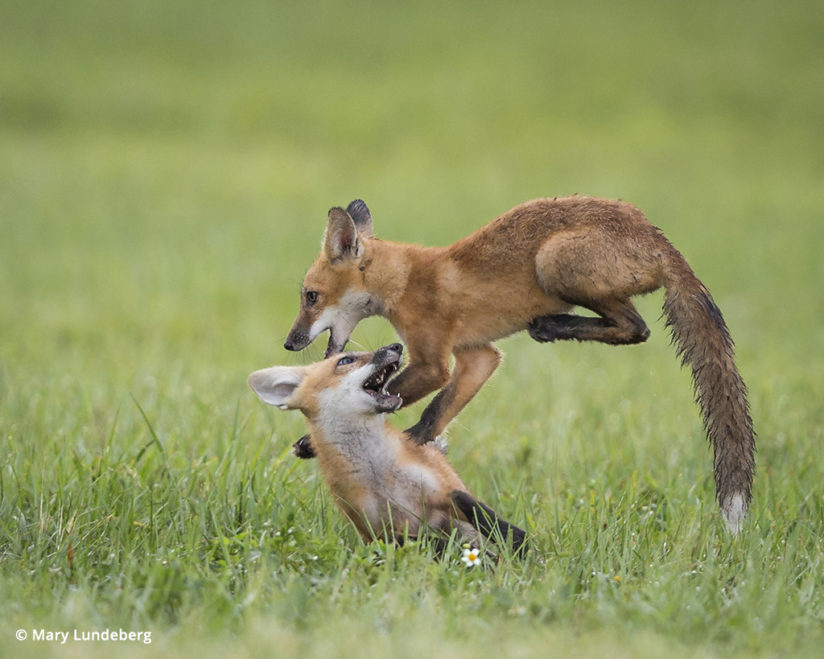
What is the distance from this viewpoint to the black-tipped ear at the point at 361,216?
6.01 meters

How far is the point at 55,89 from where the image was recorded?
33.0m

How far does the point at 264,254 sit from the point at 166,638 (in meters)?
14.4

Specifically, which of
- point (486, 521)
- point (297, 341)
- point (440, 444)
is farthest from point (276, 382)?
point (486, 521)

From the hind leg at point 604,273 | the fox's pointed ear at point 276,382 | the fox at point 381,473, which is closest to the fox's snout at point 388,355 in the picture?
Result: the fox at point 381,473

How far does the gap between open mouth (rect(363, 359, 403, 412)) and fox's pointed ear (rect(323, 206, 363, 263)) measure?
0.66 m

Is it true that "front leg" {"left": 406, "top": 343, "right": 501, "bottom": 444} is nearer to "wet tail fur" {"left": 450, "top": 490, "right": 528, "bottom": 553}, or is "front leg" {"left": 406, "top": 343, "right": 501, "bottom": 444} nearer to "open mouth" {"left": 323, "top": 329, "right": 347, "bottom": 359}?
"wet tail fur" {"left": 450, "top": 490, "right": 528, "bottom": 553}

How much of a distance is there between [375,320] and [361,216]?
7.86 m

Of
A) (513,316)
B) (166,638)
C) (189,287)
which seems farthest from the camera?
(189,287)

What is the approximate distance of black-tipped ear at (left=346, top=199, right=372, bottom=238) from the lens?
6.01 meters

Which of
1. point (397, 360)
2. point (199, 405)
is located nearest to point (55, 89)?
point (199, 405)

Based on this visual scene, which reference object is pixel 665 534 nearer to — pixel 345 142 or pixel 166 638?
pixel 166 638

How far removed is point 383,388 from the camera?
5273 millimetres

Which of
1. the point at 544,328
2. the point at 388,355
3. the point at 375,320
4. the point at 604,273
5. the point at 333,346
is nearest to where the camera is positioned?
the point at 604,273

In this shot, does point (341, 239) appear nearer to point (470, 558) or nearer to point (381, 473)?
point (381, 473)
